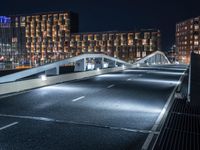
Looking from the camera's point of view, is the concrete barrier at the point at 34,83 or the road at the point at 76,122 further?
the concrete barrier at the point at 34,83

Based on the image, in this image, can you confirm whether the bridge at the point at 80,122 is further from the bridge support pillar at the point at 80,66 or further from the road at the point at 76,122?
the bridge support pillar at the point at 80,66

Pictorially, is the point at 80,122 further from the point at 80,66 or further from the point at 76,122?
the point at 80,66

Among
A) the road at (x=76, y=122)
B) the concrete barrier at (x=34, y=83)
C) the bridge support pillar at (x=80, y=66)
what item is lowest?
the road at (x=76, y=122)

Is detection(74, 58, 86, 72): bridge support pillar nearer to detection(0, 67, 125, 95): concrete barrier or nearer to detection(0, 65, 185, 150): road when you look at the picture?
detection(0, 67, 125, 95): concrete barrier

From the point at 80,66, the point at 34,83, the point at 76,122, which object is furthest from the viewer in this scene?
the point at 80,66

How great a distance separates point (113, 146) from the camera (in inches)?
290

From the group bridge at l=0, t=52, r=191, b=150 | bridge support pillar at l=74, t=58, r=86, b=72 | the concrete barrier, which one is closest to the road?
bridge at l=0, t=52, r=191, b=150

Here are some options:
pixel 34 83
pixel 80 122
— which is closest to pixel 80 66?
pixel 34 83

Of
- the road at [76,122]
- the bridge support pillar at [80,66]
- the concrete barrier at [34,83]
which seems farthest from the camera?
the bridge support pillar at [80,66]

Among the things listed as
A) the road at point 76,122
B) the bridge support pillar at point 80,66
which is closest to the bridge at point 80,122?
the road at point 76,122

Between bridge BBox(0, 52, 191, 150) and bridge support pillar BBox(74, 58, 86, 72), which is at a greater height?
bridge support pillar BBox(74, 58, 86, 72)

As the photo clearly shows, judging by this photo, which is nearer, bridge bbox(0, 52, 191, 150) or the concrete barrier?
bridge bbox(0, 52, 191, 150)

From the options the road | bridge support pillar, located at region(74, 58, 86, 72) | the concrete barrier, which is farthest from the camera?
bridge support pillar, located at region(74, 58, 86, 72)

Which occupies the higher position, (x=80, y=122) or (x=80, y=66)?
(x=80, y=66)
